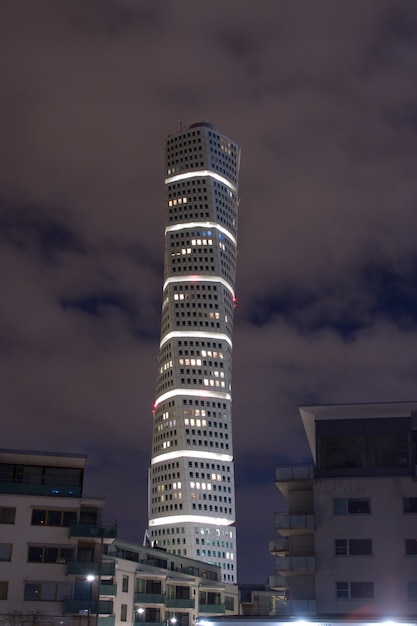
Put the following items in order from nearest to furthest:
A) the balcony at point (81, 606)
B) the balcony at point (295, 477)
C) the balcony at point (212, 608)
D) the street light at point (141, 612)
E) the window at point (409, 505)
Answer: the window at point (409, 505), the balcony at point (295, 477), the balcony at point (81, 606), the street light at point (141, 612), the balcony at point (212, 608)

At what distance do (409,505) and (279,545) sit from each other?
10.1m

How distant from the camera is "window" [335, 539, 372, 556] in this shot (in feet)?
200

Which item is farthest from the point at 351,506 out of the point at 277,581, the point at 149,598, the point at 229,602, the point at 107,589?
the point at 229,602

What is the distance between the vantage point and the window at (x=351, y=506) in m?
62.1

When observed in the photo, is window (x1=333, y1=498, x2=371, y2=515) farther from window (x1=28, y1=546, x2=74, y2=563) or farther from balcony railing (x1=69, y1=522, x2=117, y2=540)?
window (x1=28, y1=546, x2=74, y2=563)

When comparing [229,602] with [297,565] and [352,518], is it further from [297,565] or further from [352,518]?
[352,518]

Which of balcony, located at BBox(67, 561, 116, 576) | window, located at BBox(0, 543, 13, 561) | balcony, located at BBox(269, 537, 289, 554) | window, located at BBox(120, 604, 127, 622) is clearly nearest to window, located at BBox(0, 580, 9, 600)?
window, located at BBox(0, 543, 13, 561)

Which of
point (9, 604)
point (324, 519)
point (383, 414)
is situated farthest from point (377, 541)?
point (9, 604)

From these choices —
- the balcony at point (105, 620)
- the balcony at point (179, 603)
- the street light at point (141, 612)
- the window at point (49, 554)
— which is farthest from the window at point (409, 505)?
the balcony at point (179, 603)

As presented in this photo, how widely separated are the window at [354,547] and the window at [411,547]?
2491 millimetres

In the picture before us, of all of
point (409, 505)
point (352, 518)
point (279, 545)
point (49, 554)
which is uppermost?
point (409, 505)

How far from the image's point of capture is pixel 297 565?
61.4 m

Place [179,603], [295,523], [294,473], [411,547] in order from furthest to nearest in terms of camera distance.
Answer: [179,603] < [294,473] < [295,523] < [411,547]

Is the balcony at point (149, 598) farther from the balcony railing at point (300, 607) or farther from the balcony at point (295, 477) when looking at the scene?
the balcony railing at point (300, 607)
